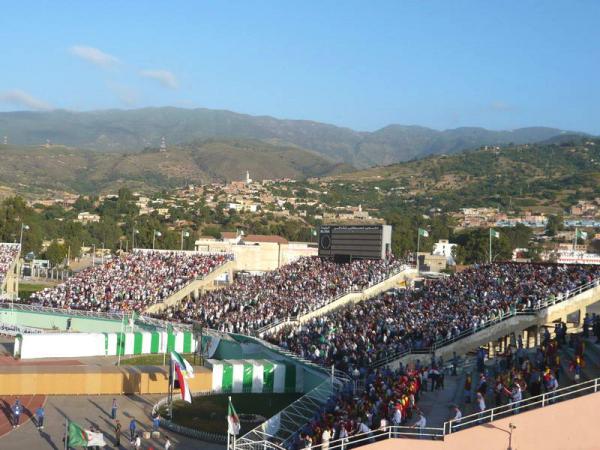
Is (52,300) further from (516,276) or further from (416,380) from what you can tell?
(416,380)

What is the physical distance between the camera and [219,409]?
28.3 m

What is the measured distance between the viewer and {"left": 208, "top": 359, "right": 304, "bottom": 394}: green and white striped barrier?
3062cm

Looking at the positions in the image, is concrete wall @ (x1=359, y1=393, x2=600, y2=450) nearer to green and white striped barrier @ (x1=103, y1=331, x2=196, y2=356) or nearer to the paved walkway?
the paved walkway

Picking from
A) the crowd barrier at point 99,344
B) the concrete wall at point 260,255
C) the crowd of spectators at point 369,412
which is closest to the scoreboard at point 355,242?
the concrete wall at point 260,255

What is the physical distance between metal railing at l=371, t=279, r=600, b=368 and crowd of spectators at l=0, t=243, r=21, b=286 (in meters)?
38.4

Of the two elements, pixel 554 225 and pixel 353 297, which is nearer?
pixel 353 297

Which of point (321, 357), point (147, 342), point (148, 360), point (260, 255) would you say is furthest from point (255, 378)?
point (260, 255)

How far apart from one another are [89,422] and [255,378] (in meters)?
6.96

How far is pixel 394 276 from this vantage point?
4525 centimetres

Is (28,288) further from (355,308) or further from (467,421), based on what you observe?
(467,421)

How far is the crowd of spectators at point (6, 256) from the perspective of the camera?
59.2 metres

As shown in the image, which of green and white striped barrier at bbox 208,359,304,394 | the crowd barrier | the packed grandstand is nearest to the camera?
the packed grandstand

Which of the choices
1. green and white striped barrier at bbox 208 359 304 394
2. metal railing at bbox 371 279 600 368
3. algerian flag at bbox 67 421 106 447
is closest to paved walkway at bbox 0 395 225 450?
green and white striped barrier at bbox 208 359 304 394

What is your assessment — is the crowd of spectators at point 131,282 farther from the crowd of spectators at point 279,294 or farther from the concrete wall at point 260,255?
the concrete wall at point 260,255
